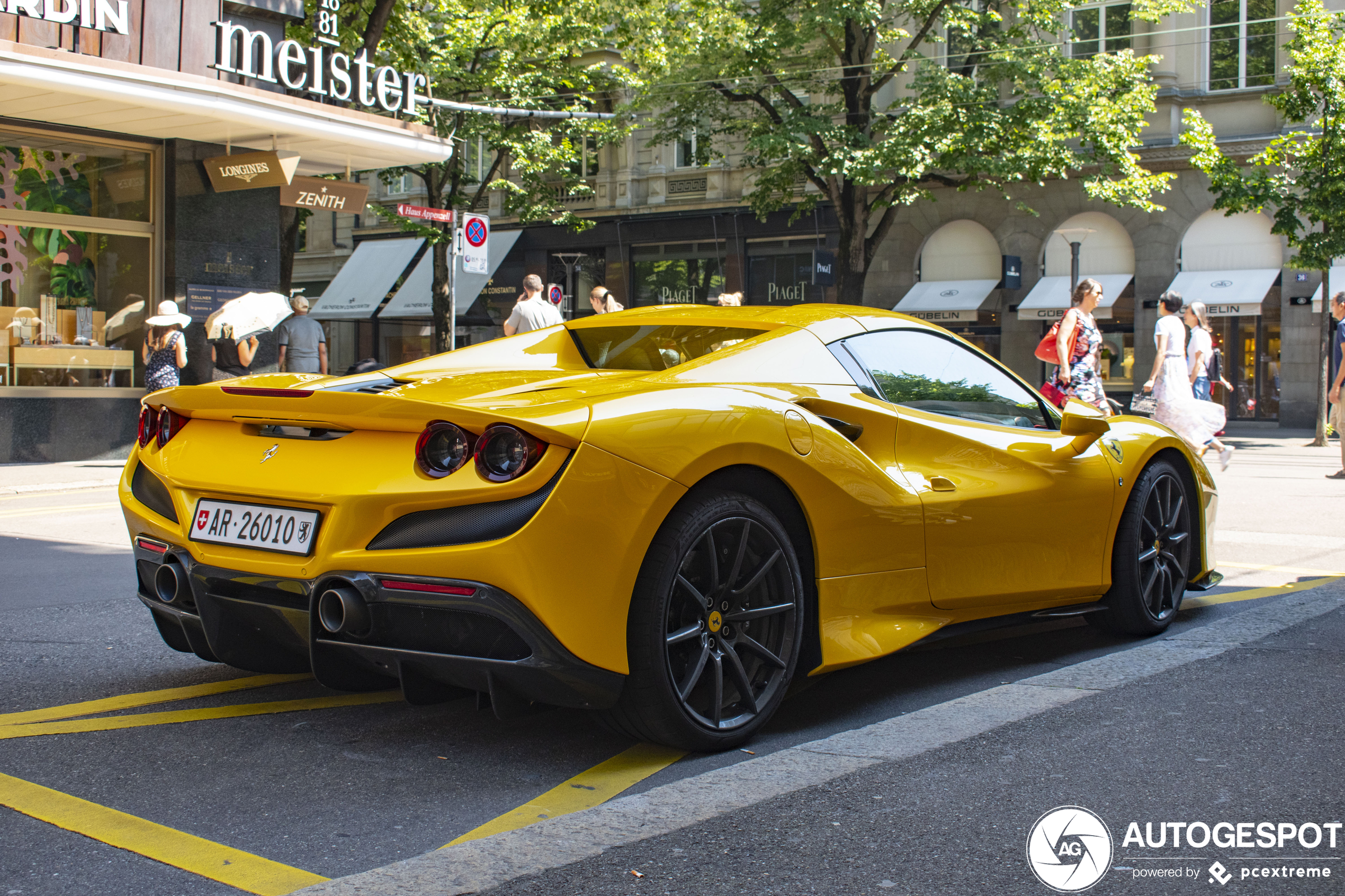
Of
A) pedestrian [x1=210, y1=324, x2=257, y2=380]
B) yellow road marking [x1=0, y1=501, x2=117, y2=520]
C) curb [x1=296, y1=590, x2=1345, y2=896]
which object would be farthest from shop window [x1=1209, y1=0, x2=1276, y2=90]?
curb [x1=296, y1=590, x2=1345, y2=896]

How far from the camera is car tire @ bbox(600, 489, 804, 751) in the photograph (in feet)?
10.5

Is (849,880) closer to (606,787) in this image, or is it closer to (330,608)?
(606,787)

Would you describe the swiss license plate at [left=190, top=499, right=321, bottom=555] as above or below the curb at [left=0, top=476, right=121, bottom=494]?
above

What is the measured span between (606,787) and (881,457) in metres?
1.37

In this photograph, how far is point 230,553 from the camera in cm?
338

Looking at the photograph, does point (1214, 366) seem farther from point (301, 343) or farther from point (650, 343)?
point (650, 343)

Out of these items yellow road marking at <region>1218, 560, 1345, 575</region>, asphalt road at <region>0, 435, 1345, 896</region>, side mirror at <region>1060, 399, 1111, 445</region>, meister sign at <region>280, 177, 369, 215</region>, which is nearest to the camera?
asphalt road at <region>0, 435, 1345, 896</region>

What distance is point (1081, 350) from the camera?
982cm

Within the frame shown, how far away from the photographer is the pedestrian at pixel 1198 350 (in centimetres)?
1359

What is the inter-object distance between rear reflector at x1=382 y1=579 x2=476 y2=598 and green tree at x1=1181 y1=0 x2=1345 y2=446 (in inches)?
780

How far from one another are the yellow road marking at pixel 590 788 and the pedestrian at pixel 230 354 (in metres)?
11.7

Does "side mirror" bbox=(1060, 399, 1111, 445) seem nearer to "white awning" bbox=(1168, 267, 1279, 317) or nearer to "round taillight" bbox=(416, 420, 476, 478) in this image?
"round taillight" bbox=(416, 420, 476, 478)

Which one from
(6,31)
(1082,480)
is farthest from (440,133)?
(1082,480)
